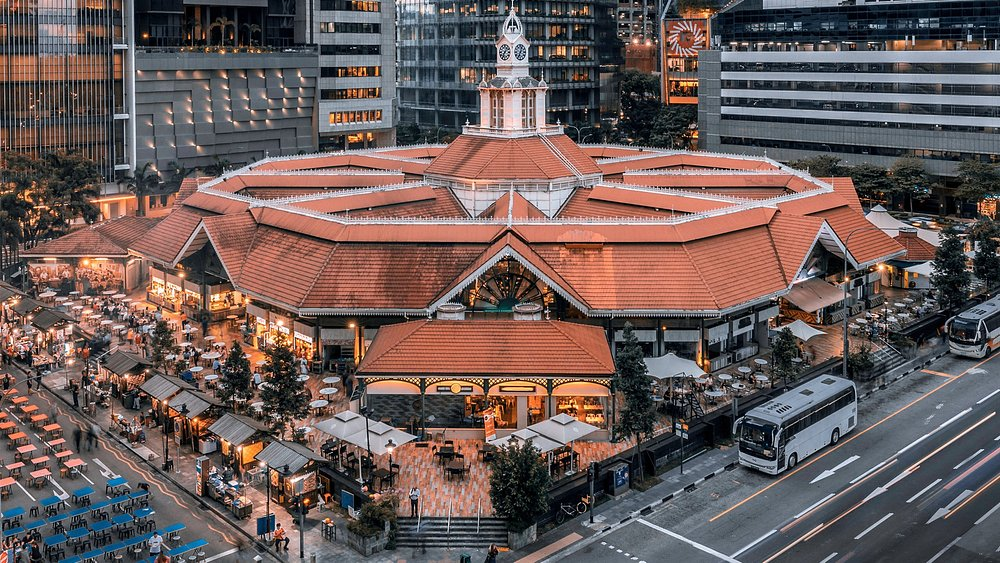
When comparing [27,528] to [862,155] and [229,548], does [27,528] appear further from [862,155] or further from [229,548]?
[862,155]

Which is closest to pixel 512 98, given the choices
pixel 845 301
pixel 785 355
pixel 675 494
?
pixel 845 301

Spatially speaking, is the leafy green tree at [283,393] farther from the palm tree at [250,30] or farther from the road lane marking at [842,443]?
the palm tree at [250,30]

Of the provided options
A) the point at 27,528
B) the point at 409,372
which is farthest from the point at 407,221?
the point at 27,528

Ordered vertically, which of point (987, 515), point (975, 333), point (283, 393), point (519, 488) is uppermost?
point (975, 333)

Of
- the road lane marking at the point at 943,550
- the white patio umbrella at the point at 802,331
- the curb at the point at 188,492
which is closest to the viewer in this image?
the road lane marking at the point at 943,550

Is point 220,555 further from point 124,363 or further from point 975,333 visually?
point 975,333

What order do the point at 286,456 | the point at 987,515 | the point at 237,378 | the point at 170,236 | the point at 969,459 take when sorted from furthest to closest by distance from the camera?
1. the point at 170,236
2. the point at 237,378
3. the point at 969,459
4. the point at 286,456
5. the point at 987,515

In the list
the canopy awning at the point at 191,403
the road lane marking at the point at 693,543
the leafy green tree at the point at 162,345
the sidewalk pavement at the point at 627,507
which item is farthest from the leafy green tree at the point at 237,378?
the road lane marking at the point at 693,543

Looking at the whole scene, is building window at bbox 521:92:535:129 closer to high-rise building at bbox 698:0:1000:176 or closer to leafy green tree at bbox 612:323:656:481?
leafy green tree at bbox 612:323:656:481
